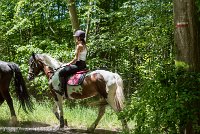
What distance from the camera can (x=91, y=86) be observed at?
27.8ft

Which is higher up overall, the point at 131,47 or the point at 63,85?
the point at 131,47

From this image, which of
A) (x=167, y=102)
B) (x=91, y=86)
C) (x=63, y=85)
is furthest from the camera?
(x=63, y=85)

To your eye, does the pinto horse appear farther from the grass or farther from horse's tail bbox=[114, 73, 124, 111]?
horse's tail bbox=[114, 73, 124, 111]

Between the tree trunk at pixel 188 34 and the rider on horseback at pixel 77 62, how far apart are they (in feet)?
13.2

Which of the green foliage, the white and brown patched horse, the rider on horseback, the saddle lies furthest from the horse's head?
the green foliage

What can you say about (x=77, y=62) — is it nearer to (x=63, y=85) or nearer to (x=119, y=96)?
(x=63, y=85)

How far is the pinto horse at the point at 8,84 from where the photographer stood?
957cm

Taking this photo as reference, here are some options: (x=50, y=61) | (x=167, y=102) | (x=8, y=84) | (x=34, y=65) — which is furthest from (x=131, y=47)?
(x=167, y=102)

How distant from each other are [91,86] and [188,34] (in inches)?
167

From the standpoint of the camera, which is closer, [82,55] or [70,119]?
[82,55]

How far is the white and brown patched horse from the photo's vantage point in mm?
8148

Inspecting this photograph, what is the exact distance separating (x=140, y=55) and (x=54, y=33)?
444 centimetres

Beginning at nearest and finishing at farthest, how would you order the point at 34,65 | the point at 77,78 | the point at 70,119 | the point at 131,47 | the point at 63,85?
the point at 77,78
the point at 63,85
the point at 34,65
the point at 70,119
the point at 131,47

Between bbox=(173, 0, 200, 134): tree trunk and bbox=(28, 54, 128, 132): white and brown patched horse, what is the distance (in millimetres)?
3166
